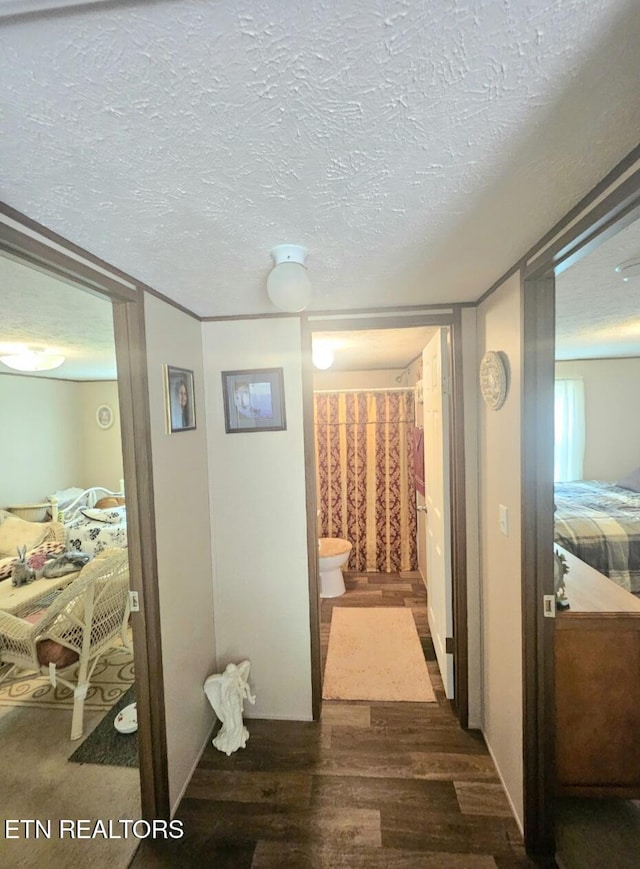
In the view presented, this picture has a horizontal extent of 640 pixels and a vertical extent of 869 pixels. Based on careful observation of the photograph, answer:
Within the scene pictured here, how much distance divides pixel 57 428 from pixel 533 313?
5104 mm

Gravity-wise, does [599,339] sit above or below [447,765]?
above

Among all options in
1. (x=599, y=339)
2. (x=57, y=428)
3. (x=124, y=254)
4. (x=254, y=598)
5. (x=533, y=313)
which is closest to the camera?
(x=124, y=254)

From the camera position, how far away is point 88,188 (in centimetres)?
86

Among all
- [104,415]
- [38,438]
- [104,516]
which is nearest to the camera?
[104,516]

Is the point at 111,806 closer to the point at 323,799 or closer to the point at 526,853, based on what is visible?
the point at 323,799

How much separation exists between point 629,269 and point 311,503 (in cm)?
177

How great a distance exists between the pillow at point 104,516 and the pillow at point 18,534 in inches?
14.7

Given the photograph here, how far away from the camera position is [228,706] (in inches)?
73.7

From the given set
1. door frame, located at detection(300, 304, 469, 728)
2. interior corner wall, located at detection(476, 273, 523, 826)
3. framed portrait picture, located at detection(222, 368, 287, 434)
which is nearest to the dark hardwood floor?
interior corner wall, located at detection(476, 273, 523, 826)

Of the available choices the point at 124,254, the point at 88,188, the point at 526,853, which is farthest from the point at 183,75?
the point at 526,853

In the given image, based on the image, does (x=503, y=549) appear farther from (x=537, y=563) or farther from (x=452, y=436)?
(x=452, y=436)

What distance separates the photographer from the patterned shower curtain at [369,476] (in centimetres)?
390

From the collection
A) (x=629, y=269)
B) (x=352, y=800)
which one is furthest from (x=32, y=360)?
(x=629, y=269)

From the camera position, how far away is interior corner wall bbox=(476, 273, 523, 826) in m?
1.49
